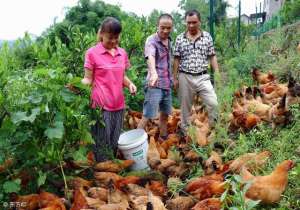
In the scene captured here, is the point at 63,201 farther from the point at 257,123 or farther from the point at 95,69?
the point at 257,123

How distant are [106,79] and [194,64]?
136 centimetres

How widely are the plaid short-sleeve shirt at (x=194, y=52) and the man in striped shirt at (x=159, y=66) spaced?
16cm

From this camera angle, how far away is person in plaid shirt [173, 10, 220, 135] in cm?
506

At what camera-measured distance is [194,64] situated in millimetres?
5094

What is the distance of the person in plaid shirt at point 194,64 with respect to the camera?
5062mm

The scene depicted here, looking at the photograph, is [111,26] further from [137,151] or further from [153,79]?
[137,151]

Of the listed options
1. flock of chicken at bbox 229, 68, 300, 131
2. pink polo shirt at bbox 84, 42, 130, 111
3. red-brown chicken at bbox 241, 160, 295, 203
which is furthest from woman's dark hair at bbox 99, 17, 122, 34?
red-brown chicken at bbox 241, 160, 295, 203

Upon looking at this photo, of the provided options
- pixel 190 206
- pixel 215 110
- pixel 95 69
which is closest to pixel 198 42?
pixel 215 110

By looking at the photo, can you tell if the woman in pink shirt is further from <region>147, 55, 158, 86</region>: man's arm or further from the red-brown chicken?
the red-brown chicken

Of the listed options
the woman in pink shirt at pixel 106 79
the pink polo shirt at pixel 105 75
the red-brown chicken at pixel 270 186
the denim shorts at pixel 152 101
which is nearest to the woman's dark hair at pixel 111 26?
the woman in pink shirt at pixel 106 79

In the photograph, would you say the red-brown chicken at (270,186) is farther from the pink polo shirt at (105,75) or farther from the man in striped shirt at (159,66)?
the man in striped shirt at (159,66)

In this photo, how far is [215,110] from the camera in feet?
16.6

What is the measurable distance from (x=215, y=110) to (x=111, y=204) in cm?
225

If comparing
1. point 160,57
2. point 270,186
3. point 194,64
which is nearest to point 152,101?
point 160,57
